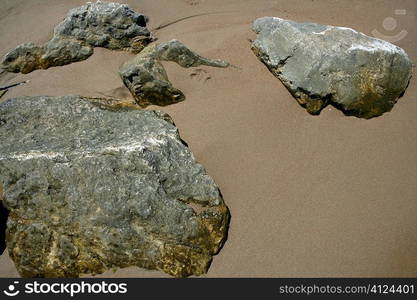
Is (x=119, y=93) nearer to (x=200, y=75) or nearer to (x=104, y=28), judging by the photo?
(x=200, y=75)

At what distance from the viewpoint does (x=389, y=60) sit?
3857 millimetres

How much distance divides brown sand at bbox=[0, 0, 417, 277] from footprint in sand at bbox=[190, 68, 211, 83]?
0.05ft

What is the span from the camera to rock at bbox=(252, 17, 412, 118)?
12.3ft

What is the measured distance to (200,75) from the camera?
13.9 ft

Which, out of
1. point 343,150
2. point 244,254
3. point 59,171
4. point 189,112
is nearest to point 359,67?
point 343,150

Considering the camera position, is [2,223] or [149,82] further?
[149,82]

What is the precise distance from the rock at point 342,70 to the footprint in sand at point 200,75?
81 centimetres

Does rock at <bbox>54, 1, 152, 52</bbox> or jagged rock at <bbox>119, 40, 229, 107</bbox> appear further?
rock at <bbox>54, 1, 152, 52</bbox>

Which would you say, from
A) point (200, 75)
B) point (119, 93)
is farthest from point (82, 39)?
point (200, 75)

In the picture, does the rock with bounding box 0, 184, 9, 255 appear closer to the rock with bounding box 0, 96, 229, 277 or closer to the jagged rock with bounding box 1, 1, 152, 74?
the rock with bounding box 0, 96, 229, 277

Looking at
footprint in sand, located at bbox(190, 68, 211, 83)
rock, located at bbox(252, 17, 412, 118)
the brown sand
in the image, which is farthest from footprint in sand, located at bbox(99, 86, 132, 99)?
rock, located at bbox(252, 17, 412, 118)

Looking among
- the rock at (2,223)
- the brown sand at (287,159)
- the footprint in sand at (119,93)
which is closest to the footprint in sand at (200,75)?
the brown sand at (287,159)

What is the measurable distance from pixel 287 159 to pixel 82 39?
10.3 feet

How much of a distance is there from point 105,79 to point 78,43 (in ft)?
2.46
